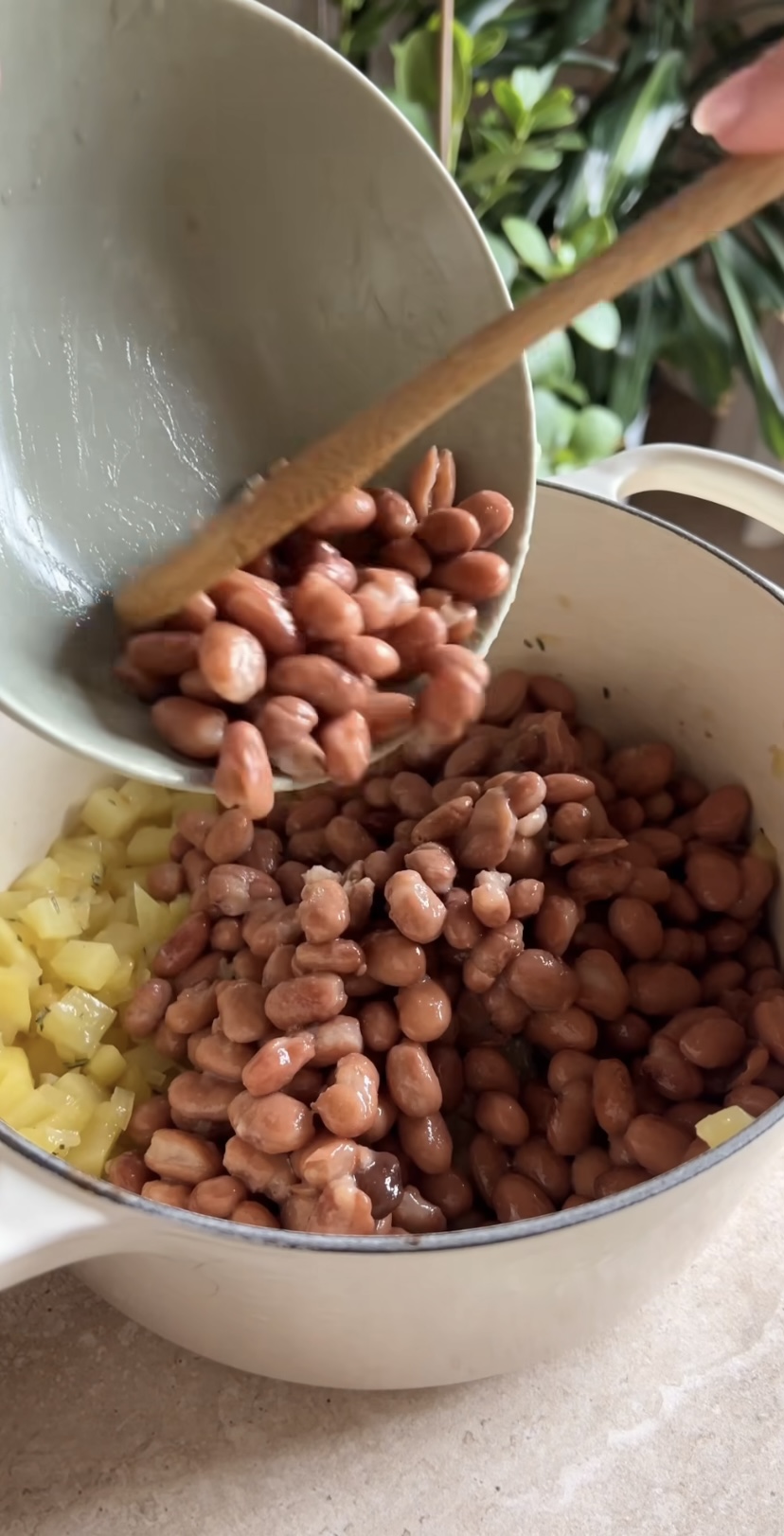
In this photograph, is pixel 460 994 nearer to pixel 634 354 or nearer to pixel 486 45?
pixel 634 354

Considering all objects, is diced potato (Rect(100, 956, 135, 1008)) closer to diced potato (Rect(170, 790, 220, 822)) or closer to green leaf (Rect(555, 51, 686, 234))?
diced potato (Rect(170, 790, 220, 822))

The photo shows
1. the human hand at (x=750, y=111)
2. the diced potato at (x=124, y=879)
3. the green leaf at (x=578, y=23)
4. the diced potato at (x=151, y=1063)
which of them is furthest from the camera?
the green leaf at (x=578, y=23)

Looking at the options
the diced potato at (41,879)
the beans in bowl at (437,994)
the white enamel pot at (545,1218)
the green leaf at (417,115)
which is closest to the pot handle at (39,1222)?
the white enamel pot at (545,1218)

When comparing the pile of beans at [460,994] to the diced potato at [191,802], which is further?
the diced potato at [191,802]

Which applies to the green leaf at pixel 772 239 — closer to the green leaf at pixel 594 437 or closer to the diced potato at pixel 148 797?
the green leaf at pixel 594 437

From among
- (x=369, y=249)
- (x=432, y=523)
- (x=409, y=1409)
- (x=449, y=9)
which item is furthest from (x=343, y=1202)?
(x=449, y=9)

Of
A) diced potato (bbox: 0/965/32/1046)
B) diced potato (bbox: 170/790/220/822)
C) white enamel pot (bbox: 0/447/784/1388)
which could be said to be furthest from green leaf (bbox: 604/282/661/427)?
diced potato (bbox: 0/965/32/1046)
